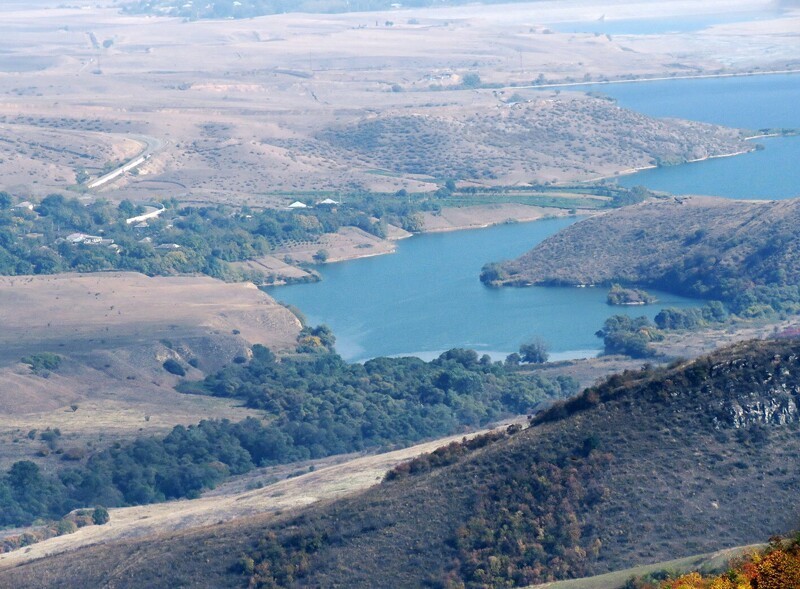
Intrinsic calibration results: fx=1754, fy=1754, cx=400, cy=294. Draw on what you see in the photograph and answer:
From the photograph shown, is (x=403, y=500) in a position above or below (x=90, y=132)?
above

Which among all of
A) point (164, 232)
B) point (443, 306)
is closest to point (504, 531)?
point (443, 306)

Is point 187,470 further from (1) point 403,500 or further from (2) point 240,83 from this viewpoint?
(2) point 240,83

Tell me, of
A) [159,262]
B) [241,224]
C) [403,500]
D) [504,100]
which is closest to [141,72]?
[504,100]

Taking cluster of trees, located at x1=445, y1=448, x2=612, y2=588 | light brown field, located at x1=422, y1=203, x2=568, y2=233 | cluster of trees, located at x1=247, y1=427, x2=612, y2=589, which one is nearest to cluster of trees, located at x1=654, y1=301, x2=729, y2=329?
light brown field, located at x1=422, y1=203, x2=568, y2=233

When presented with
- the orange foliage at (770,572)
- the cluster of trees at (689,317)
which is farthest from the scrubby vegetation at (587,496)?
the cluster of trees at (689,317)

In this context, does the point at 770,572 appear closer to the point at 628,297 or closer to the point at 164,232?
the point at 628,297

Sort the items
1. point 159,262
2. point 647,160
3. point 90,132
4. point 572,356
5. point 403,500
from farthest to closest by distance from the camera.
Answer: point 90,132, point 647,160, point 159,262, point 572,356, point 403,500
